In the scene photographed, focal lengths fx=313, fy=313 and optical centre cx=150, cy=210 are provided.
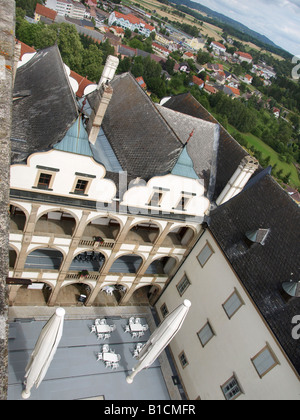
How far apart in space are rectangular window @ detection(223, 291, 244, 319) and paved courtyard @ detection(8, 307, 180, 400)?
25.9ft

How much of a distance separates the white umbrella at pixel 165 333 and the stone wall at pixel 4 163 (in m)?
14.0

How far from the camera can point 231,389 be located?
64.0ft

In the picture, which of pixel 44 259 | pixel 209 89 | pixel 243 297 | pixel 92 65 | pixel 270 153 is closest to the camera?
pixel 243 297

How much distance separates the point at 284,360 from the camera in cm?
1681

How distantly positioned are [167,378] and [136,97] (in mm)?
23913

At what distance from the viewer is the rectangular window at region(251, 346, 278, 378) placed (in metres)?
17.4

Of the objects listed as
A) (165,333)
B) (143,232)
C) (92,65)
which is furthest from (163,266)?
(92,65)

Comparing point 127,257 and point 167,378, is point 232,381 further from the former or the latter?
point 127,257

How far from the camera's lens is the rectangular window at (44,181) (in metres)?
19.9

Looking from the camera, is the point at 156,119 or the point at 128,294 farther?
the point at 128,294

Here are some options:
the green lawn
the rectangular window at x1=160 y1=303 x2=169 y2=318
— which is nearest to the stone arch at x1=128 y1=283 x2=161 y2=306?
the rectangular window at x1=160 y1=303 x2=169 y2=318

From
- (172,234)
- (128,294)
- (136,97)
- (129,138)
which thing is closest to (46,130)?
(129,138)

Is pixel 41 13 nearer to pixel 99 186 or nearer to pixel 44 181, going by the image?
pixel 44 181

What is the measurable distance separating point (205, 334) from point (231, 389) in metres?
3.92
